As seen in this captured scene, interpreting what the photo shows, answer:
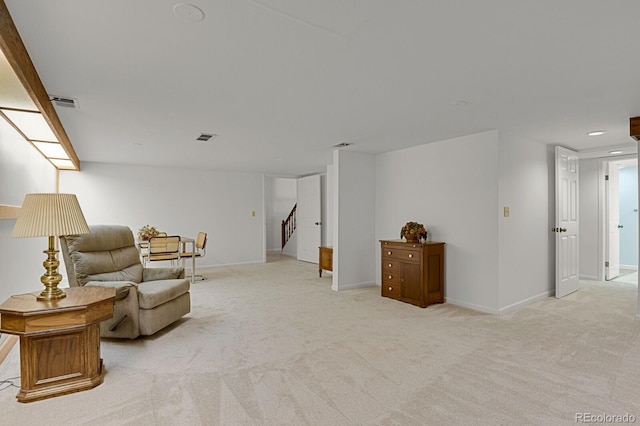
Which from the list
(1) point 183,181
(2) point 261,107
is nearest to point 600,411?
(2) point 261,107

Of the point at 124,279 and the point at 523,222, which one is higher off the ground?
the point at 523,222

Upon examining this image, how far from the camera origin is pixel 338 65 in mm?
2367

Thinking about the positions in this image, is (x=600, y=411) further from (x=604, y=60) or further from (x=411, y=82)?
(x=411, y=82)

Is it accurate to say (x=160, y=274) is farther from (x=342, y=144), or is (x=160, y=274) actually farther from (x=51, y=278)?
(x=342, y=144)

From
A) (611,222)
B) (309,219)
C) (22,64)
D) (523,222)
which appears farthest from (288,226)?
(22,64)

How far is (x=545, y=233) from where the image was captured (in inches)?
195

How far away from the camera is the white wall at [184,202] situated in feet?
22.1

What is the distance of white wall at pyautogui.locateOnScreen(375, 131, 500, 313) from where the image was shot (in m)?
4.18

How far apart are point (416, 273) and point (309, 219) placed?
435cm

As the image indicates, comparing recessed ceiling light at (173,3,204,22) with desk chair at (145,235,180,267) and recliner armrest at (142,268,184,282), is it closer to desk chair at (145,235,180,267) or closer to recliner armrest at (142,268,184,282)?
recliner armrest at (142,268,184,282)

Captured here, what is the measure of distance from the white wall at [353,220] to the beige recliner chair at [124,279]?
2.47 meters

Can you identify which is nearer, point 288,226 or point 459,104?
point 459,104

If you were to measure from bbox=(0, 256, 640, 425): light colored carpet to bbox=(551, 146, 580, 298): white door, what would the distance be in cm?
75

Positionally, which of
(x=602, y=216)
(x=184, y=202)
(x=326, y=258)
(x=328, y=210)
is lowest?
(x=326, y=258)
